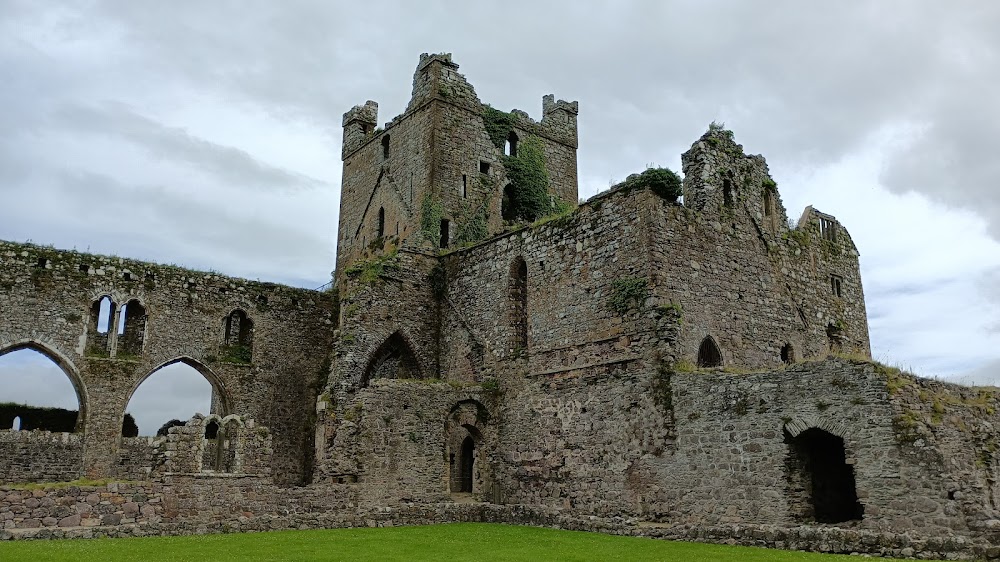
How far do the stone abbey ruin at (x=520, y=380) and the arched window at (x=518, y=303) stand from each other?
61 mm

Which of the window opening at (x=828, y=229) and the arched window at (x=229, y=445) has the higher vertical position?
the window opening at (x=828, y=229)

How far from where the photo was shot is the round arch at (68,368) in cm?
2256

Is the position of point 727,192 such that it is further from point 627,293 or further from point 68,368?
point 68,368

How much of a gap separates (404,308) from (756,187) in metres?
10.4

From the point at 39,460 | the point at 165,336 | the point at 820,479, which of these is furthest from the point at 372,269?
the point at 820,479

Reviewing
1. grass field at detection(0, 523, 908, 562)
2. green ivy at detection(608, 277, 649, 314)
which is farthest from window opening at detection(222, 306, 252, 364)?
green ivy at detection(608, 277, 649, 314)

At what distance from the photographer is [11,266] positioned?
22.6 metres

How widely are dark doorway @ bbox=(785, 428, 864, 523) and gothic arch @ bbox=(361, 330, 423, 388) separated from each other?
469 inches

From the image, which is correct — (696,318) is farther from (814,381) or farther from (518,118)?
(518,118)

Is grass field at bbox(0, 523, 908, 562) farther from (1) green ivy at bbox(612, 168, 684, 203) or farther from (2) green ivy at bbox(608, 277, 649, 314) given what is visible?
(1) green ivy at bbox(612, 168, 684, 203)

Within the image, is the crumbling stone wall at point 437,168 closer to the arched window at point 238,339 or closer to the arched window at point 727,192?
the arched window at point 238,339

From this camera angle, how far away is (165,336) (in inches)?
966

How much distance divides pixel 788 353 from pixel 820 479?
5.57 m

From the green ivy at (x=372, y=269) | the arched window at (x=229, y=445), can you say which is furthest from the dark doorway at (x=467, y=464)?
the arched window at (x=229, y=445)
